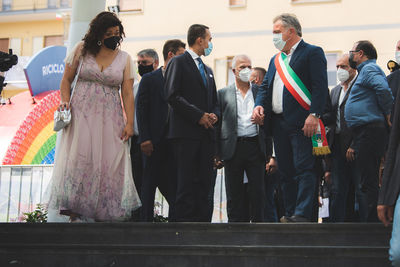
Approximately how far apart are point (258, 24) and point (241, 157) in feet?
46.1

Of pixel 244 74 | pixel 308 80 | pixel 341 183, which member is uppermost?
pixel 244 74

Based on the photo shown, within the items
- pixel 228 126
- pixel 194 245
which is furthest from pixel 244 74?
pixel 194 245

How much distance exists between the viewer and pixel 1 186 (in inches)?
421

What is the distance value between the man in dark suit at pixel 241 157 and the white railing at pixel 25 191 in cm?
324

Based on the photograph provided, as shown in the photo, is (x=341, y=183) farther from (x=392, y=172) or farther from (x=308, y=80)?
(x=392, y=172)

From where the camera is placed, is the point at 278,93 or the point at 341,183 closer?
the point at 278,93

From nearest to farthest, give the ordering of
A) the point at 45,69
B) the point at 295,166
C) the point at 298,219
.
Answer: the point at 298,219 → the point at 295,166 → the point at 45,69

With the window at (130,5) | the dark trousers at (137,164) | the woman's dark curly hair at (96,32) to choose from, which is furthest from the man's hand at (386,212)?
the window at (130,5)

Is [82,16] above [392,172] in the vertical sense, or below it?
above

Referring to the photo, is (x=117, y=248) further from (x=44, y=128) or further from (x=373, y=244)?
(x=44, y=128)

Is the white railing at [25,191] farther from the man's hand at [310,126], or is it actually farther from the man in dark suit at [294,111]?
the man's hand at [310,126]

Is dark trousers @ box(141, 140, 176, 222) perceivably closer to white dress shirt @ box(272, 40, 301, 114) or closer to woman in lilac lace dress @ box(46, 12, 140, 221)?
woman in lilac lace dress @ box(46, 12, 140, 221)

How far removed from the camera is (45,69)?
1933 cm

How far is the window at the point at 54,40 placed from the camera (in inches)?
1097
